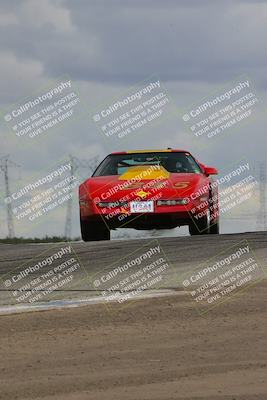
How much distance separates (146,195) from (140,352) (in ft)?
31.4

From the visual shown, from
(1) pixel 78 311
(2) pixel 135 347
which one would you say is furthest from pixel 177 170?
(2) pixel 135 347

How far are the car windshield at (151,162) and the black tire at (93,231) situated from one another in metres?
0.90

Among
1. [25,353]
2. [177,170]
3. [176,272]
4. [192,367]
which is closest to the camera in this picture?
[192,367]

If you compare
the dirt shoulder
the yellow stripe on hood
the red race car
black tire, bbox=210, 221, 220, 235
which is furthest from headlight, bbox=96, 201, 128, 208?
the dirt shoulder

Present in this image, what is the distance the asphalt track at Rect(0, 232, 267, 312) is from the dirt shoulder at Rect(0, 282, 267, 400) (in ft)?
4.42

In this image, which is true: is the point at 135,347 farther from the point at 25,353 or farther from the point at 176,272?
the point at 176,272

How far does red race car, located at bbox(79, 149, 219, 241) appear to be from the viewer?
20.1m

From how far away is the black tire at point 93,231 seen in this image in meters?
21.0

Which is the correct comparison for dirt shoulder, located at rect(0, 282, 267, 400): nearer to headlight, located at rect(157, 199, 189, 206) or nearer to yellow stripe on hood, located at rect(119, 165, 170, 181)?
headlight, located at rect(157, 199, 189, 206)

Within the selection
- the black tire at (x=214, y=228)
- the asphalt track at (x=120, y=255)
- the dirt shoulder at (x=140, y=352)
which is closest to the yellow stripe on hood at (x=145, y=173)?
the asphalt track at (x=120, y=255)

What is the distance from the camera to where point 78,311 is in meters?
12.7

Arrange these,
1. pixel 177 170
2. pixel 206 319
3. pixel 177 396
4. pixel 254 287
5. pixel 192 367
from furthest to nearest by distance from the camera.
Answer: pixel 177 170
pixel 254 287
pixel 206 319
pixel 192 367
pixel 177 396

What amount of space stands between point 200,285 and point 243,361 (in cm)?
433

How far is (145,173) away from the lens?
2033cm
